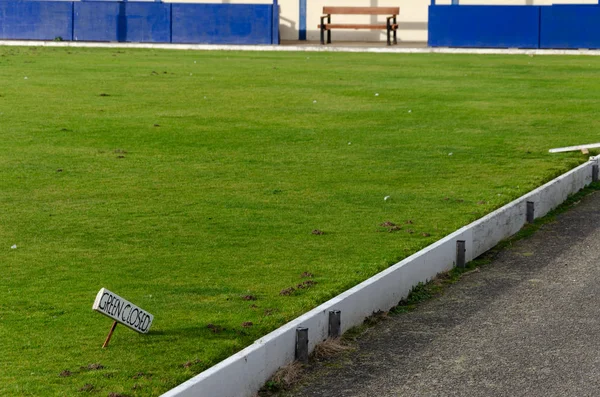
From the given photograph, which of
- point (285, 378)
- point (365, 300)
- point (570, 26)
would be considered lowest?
point (285, 378)

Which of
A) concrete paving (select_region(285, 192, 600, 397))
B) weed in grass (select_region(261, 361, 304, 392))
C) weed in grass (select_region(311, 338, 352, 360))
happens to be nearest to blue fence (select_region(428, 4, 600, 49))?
concrete paving (select_region(285, 192, 600, 397))

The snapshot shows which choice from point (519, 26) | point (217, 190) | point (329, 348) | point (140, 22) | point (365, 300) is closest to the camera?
point (329, 348)

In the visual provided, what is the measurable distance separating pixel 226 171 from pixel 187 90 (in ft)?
29.4

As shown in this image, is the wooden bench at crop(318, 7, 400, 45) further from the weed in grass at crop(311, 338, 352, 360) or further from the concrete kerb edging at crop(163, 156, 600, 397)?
the weed in grass at crop(311, 338, 352, 360)

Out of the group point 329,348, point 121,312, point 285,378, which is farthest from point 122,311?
point 329,348

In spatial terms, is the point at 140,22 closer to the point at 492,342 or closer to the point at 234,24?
→ the point at 234,24

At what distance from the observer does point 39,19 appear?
41.2 meters

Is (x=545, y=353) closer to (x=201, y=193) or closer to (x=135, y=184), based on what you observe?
(x=201, y=193)

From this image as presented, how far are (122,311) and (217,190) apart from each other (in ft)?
17.5

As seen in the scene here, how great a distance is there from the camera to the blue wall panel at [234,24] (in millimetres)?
40062

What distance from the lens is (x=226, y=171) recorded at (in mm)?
13203

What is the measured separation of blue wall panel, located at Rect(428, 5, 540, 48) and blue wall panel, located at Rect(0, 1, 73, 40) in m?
14.2

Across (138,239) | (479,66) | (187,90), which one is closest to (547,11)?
(479,66)

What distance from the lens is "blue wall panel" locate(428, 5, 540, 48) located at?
121 feet
